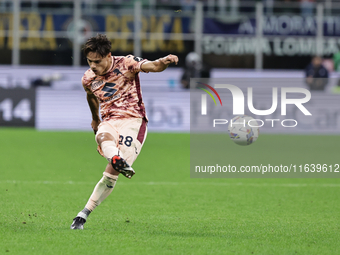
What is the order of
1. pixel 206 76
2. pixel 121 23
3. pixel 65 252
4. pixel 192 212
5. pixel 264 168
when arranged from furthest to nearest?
pixel 121 23
pixel 206 76
pixel 264 168
pixel 192 212
pixel 65 252

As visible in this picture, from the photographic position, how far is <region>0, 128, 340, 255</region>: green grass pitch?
517 cm

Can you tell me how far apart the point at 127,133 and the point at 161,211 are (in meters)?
1.54

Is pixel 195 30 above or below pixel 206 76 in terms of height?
above

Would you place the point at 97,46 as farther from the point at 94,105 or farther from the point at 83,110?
the point at 83,110

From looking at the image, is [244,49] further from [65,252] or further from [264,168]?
[65,252]

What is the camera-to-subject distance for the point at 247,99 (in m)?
17.5

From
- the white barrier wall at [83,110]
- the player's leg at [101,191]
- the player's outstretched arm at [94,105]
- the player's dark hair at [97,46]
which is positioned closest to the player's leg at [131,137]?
the player's leg at [101,191]

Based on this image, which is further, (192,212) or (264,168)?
(264,168)

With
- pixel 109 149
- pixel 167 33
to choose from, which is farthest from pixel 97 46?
pixel 167 33

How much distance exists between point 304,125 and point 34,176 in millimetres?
9222

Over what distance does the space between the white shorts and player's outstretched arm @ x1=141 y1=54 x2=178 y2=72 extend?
1.81 feet

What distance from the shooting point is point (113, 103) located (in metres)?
5.90

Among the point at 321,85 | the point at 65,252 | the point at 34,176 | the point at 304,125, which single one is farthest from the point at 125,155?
the point at 321,85

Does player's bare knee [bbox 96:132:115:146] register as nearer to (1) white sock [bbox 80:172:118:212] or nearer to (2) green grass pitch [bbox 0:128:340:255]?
(1) white sock [bbox 80:172:118:212]
